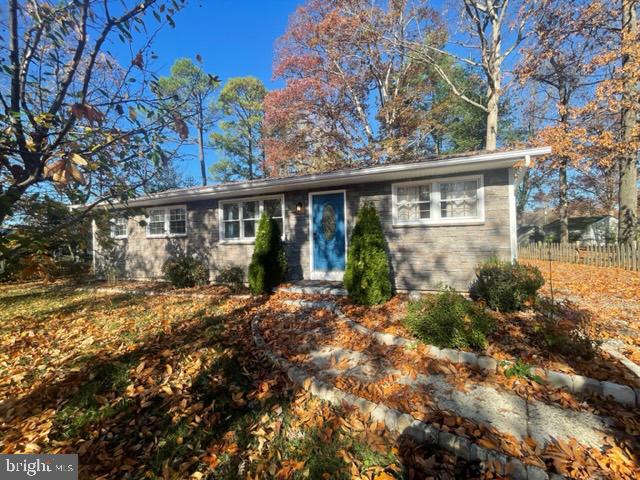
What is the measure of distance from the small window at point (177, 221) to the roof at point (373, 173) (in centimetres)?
63

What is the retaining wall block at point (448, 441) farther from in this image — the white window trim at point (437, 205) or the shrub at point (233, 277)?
the shrub at point (233, 277)

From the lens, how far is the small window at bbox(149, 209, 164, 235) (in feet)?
32.5

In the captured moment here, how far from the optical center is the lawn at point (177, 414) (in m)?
2.20

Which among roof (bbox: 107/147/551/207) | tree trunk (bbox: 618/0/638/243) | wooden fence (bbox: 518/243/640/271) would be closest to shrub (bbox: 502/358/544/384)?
roof (bbox: 107/147/551/207)

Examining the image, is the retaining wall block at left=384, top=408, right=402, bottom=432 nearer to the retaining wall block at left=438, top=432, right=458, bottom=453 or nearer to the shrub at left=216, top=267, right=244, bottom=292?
the retaining wall block at left=438, top=432, right=458, bottom=453

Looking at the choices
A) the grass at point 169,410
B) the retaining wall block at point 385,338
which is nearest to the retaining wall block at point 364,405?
the grass at point 169,410

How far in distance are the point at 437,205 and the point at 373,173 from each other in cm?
162

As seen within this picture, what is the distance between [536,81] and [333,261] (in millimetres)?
17036

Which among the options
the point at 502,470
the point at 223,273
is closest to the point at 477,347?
the point at 502,470

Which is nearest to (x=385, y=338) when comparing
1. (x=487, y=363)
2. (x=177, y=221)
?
(x=487, y=363)

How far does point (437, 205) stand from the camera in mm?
6441

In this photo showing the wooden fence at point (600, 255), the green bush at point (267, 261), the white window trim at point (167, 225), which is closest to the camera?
the green bush at point (267, 261)

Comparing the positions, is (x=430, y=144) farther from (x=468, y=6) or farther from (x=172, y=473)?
(x=172, y=473)

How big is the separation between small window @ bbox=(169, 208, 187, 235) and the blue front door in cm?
466
